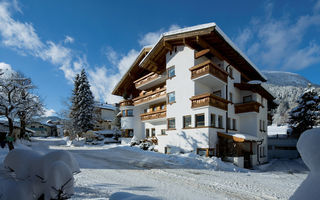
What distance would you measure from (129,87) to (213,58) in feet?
57.6

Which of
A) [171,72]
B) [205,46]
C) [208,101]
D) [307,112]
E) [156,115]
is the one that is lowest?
[156,115]

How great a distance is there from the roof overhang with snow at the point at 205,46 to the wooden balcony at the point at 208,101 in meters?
4.67

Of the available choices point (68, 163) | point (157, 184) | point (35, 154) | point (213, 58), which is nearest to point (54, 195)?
point (68, 163)

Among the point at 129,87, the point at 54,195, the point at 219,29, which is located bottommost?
the point at 54,195

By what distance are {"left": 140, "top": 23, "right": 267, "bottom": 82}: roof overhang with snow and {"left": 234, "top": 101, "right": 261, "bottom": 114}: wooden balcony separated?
5197mm

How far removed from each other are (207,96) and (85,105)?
27.2 meters

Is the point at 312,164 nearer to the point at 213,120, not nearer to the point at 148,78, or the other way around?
the point at 213,120

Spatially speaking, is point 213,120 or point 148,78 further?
point 148,78

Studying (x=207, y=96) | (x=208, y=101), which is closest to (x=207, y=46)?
(x=207, y=96)

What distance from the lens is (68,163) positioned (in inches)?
151

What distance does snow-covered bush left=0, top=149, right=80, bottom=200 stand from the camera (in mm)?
3537

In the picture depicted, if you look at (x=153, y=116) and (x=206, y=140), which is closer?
(x=206, y=140)

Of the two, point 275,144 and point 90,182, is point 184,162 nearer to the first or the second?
point 90,182

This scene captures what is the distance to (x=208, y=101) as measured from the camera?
1630 centimetres
